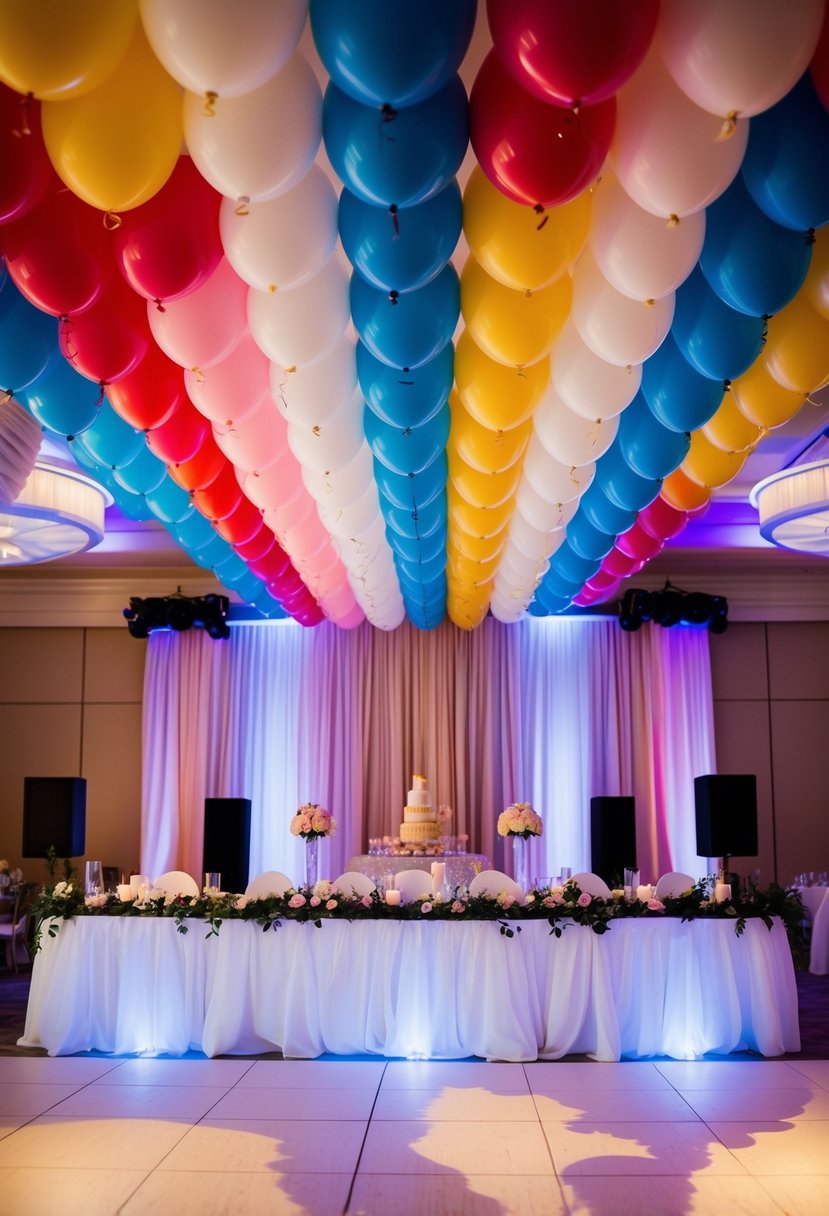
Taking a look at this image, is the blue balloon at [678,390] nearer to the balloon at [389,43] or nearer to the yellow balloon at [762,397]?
the yellow balloon at [762,397]

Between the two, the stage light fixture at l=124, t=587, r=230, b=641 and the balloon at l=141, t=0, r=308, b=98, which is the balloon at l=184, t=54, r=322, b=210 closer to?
the balloon at l=141, t=0, r=308, b=98

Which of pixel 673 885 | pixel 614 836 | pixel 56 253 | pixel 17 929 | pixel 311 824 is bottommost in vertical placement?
pixel 17 929

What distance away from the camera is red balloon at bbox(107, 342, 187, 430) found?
14.9 ft

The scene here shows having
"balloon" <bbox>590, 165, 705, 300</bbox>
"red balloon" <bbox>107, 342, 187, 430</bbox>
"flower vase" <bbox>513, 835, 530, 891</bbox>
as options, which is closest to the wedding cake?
→ "flower vase" <bbox>513, 835, 530, 891</bbox>

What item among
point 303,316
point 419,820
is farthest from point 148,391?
point 419,820

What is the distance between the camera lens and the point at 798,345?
13.7ft

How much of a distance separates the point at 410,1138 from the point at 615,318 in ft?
11.4

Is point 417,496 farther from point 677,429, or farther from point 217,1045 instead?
point 217,1045

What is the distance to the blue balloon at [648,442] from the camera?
16.7ft

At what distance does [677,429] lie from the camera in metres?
4.69

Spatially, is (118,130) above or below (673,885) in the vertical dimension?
above

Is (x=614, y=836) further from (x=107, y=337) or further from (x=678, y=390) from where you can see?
(x=107, y=337)

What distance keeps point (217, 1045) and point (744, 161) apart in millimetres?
5274

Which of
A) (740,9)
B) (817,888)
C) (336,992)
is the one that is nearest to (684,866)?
(817,888)
